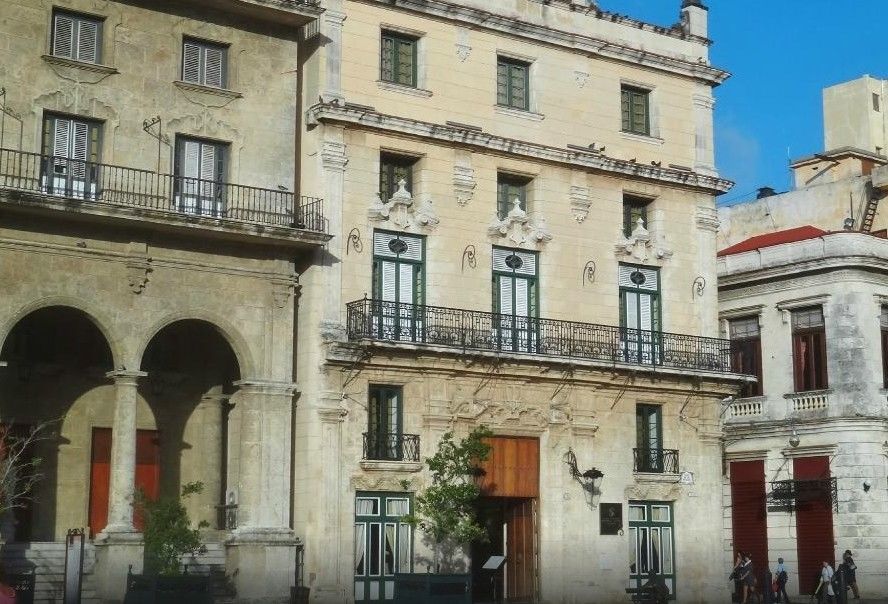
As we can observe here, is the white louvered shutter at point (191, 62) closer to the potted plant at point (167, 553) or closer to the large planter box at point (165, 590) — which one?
the potted plant at point (167, 553)

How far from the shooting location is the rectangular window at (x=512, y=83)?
39219 mm

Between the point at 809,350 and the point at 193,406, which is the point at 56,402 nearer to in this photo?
the point at 193,406

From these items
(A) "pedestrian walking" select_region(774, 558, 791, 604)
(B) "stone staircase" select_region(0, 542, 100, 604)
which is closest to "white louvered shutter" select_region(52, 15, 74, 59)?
(B) "stone staircase" select_region(0, 542, 100, 604)

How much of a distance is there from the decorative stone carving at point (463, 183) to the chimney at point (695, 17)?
31.4 ft

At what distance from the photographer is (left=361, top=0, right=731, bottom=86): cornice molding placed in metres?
37.7

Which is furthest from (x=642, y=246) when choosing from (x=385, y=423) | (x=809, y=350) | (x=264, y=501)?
(x=264, y=501)

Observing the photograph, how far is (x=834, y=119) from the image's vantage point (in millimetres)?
59750

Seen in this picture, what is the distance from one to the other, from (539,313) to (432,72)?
6877 millimetres

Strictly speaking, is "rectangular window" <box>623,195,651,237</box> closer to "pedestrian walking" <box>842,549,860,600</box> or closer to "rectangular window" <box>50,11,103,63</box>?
"pedestrian walking" <box>842,549,860,600</box>

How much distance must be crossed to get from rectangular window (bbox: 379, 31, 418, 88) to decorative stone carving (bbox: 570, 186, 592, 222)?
214 inches

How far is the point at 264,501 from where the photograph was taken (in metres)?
33.2

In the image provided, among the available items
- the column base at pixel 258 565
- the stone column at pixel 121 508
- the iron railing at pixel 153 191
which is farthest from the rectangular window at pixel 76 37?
the column base at pixel 258 565

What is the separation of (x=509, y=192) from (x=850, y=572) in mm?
14762

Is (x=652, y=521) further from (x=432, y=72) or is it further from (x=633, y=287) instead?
(x=432, y=72)
